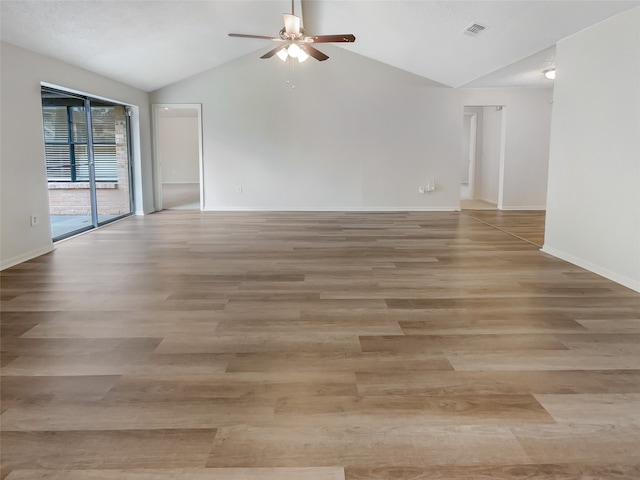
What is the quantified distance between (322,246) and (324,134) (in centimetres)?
385

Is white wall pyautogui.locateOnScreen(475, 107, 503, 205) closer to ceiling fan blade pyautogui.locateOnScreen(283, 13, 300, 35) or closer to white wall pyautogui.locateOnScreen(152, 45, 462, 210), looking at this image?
white wall pyautogui.locateOnScreen(152, 45, 462, 210)

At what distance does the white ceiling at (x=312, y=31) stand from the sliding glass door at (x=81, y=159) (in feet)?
2.15

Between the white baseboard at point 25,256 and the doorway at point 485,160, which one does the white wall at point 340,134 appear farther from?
the white baseboard at point 25,256

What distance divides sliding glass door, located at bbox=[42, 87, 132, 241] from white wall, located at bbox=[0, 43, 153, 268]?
568mm

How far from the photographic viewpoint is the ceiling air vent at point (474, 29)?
5.44 metres

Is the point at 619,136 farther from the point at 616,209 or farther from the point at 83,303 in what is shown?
the point at 83,303

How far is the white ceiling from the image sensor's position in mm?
4570

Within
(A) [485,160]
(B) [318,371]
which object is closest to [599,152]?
(B) [318,371]

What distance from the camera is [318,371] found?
2.44m

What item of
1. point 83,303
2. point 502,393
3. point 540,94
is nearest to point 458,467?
point 502,393

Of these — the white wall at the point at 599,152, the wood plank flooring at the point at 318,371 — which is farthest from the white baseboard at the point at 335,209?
the wood plank flooring at the point at 318,371

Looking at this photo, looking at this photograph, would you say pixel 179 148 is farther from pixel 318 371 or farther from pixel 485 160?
pixel 318 371

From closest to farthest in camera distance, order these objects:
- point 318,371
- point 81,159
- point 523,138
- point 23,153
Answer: point 318,371 → point 23,153 → point 81,159 → point 523,138

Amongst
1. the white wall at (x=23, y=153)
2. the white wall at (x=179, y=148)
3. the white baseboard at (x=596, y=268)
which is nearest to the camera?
the white baseboard at (x=596, y=268)
